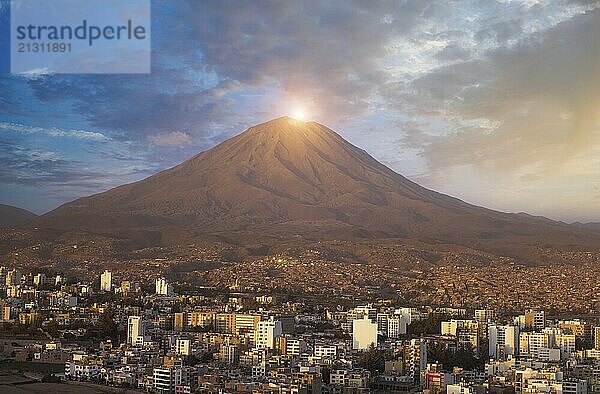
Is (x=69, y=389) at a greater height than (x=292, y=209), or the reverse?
(x=292, y=209)

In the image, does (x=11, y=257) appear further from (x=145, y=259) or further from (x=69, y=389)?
(x=69, y=389)

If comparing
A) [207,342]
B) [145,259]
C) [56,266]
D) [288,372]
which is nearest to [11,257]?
[56,266]

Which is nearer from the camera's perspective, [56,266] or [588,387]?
[588,387]

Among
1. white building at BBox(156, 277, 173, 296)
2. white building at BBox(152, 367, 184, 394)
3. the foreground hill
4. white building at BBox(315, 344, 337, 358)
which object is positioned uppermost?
the foreground hill

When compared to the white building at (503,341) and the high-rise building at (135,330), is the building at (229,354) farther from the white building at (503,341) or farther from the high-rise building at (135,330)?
the white building at (503,341)

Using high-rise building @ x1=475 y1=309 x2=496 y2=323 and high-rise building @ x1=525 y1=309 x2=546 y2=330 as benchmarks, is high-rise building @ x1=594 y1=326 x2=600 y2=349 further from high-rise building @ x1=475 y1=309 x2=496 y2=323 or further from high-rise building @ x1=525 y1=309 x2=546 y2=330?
high-rise building @ x1=475 y1=309 x2=496 y2=323

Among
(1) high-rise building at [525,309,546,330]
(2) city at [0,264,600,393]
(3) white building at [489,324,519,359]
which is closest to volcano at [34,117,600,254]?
(2) city at [0,264,600,393]

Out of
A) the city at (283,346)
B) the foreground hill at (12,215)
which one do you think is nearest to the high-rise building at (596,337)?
the city at (283,346)
